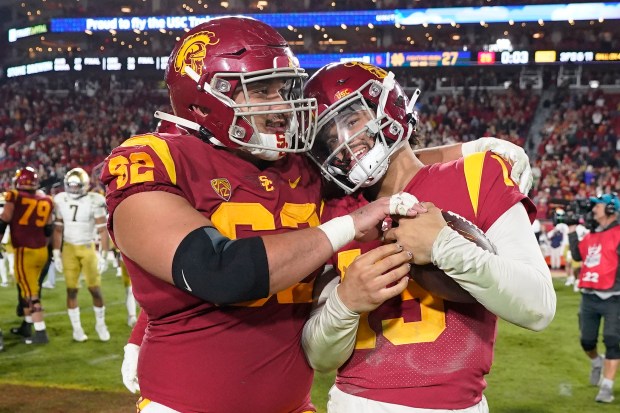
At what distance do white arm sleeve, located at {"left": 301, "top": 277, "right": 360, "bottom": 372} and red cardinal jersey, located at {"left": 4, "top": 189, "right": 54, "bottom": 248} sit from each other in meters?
7.02

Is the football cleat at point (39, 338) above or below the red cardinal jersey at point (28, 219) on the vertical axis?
below

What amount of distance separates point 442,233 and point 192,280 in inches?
28.6

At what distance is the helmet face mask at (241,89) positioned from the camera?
2344mm

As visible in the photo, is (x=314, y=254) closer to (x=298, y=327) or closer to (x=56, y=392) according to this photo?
(x=298, y=327)

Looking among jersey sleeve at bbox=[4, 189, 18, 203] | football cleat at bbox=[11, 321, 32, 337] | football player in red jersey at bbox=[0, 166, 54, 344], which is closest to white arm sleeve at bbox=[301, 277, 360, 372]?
football player in red jersey at bbox=[0, 166, 54, 344]

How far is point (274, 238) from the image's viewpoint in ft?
6.62

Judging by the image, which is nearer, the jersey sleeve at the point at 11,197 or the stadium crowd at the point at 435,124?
the jersey sleeve at the point at 11,197

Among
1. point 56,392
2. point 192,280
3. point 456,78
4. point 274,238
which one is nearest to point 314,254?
point 274,238

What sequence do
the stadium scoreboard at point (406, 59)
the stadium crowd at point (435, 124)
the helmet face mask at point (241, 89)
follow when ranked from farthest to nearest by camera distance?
the stadium scoreboard at point (406, 59)
the stadium crowd at point (435, 124)
the helmet face mask at point (241, 89)

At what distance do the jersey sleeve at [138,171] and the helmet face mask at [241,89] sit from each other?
0.26 meters

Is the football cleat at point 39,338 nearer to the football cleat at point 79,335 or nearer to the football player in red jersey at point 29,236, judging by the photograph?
the football player in red jersey at point 29,236

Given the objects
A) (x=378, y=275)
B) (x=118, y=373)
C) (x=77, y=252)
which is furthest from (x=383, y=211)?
(x=77, y=252)

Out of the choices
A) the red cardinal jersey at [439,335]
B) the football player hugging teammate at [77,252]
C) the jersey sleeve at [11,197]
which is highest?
the red cardinal jersey at [439,335]

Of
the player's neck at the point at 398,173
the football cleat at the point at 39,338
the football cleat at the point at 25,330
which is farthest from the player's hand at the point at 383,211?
the football cleat at the point at 25,330
